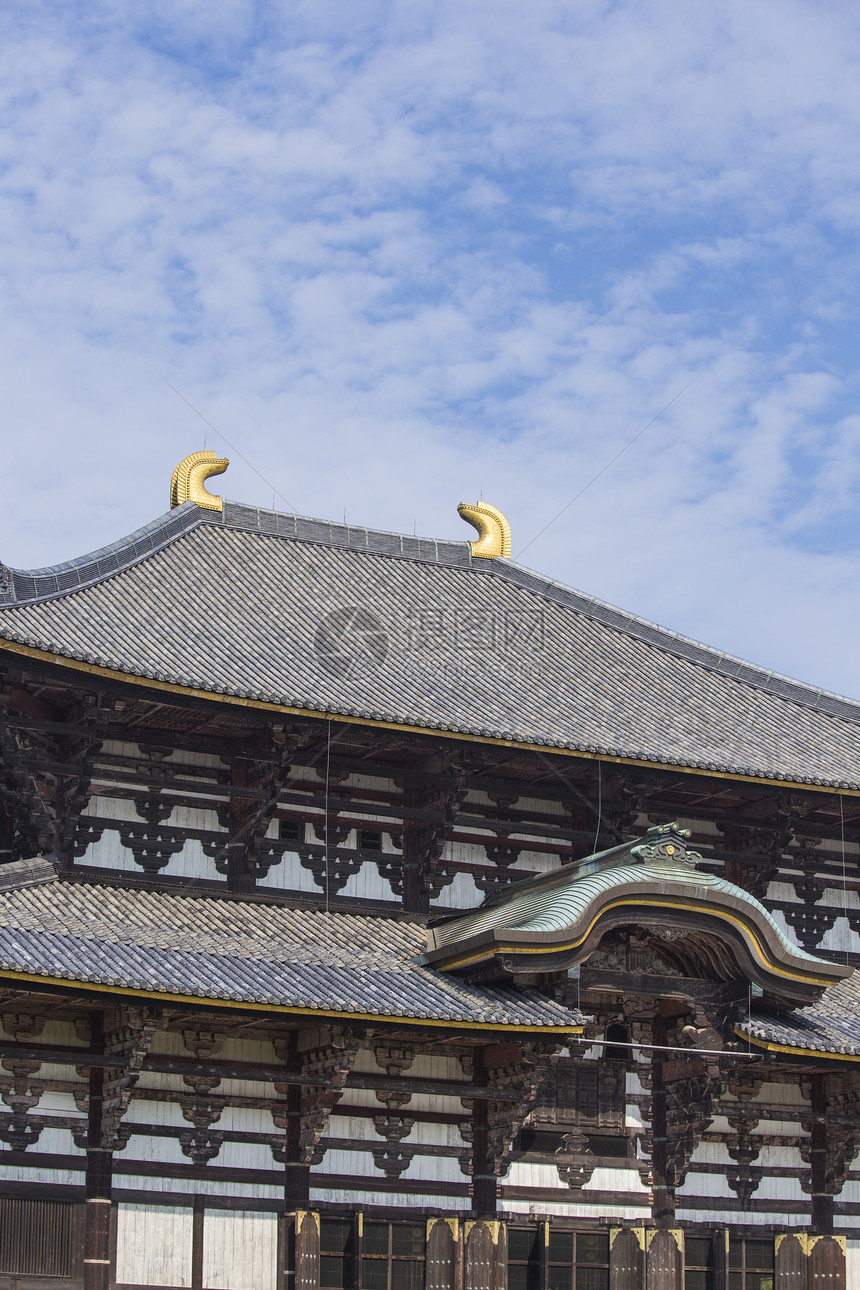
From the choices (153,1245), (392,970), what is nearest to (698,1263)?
(392,970)

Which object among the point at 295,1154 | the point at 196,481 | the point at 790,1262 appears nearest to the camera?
the point at 295,1154

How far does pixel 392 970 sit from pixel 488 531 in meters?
14.4

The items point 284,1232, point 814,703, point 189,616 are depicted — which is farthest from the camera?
point 814,703

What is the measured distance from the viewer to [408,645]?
3003 cm

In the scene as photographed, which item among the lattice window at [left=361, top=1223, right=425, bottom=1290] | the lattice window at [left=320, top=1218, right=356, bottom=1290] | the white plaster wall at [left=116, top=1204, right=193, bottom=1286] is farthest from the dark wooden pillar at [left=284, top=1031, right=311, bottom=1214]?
the white plaster wall at [left=116, top=1204, right=193, bottom=1286]

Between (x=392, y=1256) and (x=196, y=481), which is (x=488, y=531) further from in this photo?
(x=392, y=1256)

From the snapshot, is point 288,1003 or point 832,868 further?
point 832,868

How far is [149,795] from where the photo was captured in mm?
25141

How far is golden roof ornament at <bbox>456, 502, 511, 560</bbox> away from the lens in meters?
35.8

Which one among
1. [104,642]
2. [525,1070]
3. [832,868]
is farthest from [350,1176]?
[832,868]

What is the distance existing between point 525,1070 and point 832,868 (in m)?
8.23

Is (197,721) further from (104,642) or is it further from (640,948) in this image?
(640,948)

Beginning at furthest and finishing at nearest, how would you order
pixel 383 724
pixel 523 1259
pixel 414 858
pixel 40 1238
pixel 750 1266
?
pixel 414 858, pixel 750 1266, pixel 383 724, pixel 523 1259, pixel 40 1238

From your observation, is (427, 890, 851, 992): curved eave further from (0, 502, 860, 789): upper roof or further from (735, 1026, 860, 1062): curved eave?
(0, 502, 860, 789): upper roof
